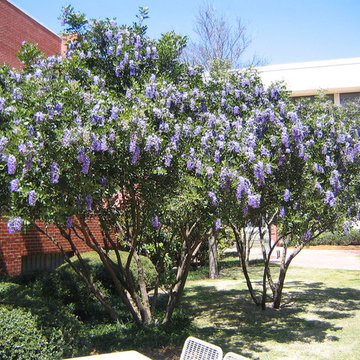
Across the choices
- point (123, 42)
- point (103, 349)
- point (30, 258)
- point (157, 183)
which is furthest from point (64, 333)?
point (30, 258)

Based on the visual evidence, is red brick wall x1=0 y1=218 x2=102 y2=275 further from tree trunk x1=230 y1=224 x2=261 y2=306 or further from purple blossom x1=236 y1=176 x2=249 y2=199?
purple blossom x1=236 y1=176 x2=249 y2=199

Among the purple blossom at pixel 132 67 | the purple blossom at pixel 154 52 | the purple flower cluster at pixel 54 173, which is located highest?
the purple blossom at pixel 154 52

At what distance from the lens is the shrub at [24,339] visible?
15.3 ft

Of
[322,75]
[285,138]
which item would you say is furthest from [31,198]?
[322,75]

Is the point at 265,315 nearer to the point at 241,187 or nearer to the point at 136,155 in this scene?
the point at 241,187

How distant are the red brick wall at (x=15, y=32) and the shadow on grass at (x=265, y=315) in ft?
28.9

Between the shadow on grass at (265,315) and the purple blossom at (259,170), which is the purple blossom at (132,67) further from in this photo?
the shadow on grass at (265,315)

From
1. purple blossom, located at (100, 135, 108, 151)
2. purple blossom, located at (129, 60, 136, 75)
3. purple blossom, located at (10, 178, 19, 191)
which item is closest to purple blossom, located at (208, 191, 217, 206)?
purple blossom, located at (100, 135, 108, 151)

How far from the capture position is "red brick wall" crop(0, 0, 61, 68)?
1411 centimetres

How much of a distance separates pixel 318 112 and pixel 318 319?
428cm

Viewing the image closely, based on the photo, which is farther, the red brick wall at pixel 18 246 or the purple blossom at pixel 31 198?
the red brick wall at pixel 18 246

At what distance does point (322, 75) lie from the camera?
1330 inches

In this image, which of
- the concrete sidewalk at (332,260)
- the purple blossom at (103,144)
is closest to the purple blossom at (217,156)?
the purple blossom at (103,144)

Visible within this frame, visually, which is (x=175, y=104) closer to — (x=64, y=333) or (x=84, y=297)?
(x=64, y=333)
